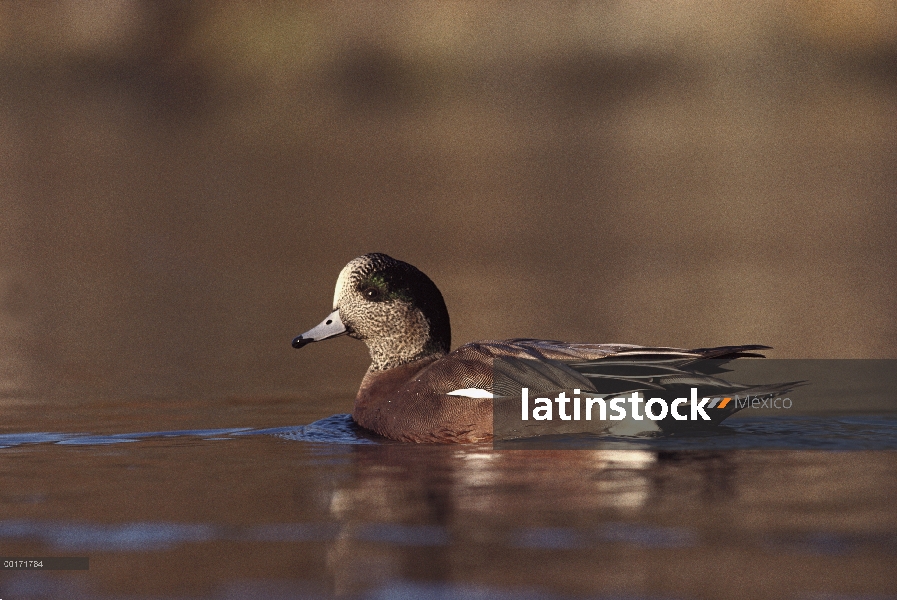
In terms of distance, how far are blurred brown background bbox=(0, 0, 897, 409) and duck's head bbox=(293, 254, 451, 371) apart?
996mm

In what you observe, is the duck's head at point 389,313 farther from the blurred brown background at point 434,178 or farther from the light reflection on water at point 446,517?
the blurred brown background at point 434,178

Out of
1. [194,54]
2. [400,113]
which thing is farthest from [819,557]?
[194,54]

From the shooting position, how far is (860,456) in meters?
6.05

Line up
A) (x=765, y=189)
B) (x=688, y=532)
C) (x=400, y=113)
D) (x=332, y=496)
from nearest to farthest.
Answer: (x=688, y=532)
(x=332, y=496)
(x=765, y=189)
(x=400, y=113)

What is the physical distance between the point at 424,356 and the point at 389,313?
0.28 meters

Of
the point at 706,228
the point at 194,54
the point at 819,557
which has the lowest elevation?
the point at 819,557

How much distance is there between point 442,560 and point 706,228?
12.8 meters

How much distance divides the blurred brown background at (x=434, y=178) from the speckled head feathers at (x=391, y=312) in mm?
1025

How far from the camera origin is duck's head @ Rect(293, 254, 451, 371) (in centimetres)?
747

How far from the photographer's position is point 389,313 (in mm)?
7473

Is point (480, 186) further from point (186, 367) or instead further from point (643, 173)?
point (186, 367)

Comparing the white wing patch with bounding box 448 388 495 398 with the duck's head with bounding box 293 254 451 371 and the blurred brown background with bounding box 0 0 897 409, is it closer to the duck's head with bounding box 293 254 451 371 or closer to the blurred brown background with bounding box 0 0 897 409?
the duck's head with bounding box 293 254 451 371

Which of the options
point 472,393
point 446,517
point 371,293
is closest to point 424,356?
point 371,293

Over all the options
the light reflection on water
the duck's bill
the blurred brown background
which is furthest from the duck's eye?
the blurred brown background
